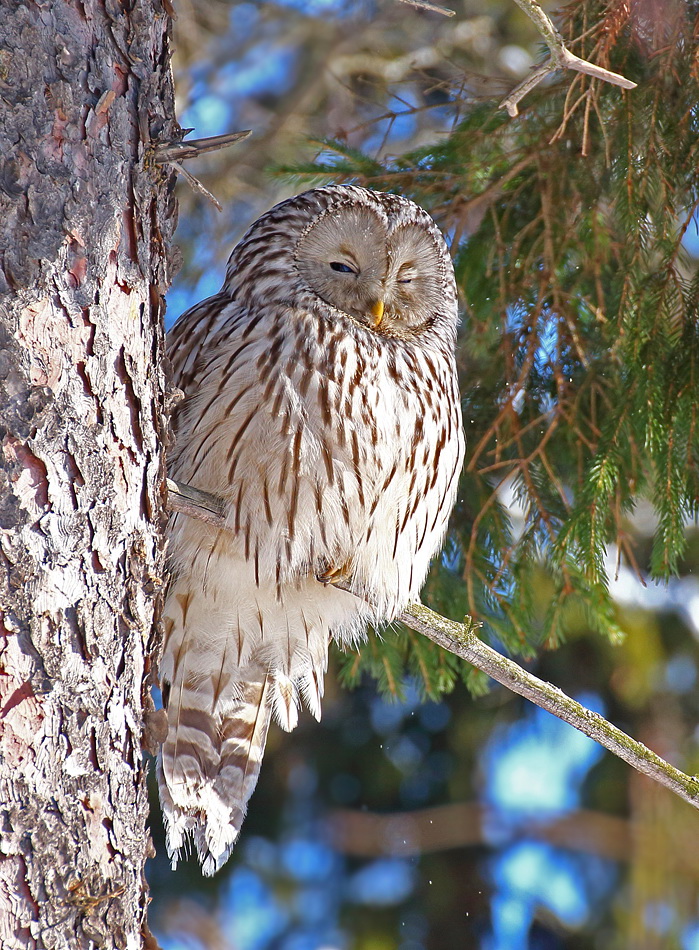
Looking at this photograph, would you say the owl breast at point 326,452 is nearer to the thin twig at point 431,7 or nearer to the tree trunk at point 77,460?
the tree trunk at point 77,460

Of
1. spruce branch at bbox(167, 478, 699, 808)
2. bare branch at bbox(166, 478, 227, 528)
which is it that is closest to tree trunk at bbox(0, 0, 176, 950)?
bare branch at bbox(166, 478, 227, 528)

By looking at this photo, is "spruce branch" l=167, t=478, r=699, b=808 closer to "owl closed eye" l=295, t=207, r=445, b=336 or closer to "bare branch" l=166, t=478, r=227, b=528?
"bare branch" l=166, t=478, r=227, b=528

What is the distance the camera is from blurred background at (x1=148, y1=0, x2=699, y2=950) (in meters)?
2.77

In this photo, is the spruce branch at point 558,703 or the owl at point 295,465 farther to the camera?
the owl at point 295,465

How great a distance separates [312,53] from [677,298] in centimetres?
368

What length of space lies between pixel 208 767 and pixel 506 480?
1.21 meters

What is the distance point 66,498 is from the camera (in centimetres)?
183

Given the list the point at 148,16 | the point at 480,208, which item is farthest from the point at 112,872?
the point at 480,208

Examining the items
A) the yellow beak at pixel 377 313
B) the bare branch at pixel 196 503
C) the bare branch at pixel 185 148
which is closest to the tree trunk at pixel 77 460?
the bare branch at pixel 185 148

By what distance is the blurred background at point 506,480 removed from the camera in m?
2.77

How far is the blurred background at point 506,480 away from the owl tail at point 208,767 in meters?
0.49

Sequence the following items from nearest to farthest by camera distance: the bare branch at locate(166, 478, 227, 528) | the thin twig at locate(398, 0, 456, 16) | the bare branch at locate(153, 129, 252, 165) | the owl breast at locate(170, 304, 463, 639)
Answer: the bare branch at locate(153, 129, 252, 165) < the thin twig at locate(398, 0, 456, 16) < the bare branch at locate(166, 478, 227, 528) < the owl breast at locate(170, 304, 463, 639)

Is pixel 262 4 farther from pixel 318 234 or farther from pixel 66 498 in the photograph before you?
pixel 66 498

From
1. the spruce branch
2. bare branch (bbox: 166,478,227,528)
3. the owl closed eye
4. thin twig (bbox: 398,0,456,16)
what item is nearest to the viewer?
thin twig (bbox: 398,0,456,16)
